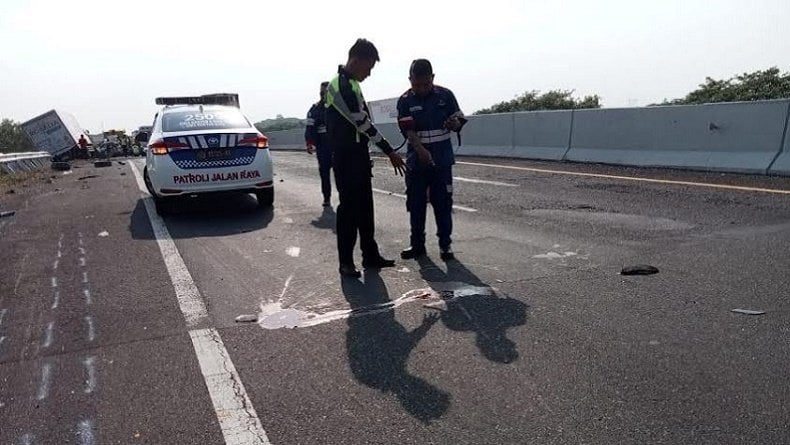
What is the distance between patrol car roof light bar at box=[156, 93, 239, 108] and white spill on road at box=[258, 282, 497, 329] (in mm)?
10328

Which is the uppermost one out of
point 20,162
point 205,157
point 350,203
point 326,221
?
point 205,157

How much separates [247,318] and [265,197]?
5.17 meters

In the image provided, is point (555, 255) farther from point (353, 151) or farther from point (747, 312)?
point (353, 151)

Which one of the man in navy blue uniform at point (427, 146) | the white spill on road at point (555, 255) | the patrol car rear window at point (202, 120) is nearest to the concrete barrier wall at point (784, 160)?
the white spill on road at point (555, 255)

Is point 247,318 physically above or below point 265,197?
below

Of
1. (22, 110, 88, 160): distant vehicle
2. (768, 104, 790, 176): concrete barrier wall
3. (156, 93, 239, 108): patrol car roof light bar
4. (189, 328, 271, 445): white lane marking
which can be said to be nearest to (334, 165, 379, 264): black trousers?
(189, 328, 271, 445): white lane marking

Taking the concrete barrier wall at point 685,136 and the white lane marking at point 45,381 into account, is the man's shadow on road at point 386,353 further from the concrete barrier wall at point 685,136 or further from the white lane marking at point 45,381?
the concrete barrier wall at point 685,136

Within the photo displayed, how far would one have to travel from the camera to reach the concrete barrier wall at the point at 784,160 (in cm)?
948

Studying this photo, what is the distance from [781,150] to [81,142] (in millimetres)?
31744

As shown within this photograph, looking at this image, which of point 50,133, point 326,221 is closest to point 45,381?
point 326,221

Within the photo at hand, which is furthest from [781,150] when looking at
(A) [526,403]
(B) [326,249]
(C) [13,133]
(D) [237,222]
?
(C) [13,133]

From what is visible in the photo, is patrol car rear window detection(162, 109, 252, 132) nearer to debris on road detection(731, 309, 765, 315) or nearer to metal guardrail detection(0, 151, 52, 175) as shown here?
debris on road detection(731, 309, 765, 315)

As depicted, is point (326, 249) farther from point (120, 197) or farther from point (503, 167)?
point (503, 167)

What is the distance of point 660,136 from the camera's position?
39.5 feet
